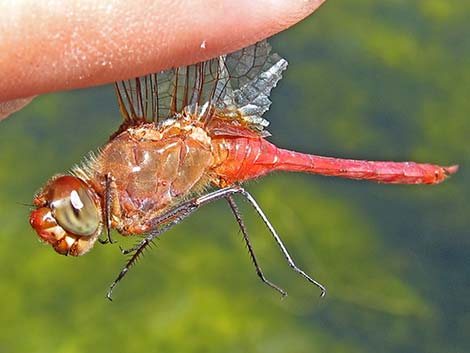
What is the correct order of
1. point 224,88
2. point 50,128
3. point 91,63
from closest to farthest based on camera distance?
point 91,63 → point 224,88 → point 50,128

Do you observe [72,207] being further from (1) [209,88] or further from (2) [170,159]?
(1) [209,88]

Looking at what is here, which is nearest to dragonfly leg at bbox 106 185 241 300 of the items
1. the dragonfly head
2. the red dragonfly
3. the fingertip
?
the red dragonfly

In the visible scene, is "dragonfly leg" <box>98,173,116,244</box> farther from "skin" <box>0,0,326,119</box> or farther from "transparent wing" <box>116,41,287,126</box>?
"skin" <box>0,0,326,119</box>

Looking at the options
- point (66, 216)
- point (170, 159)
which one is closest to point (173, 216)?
point (170, 159)

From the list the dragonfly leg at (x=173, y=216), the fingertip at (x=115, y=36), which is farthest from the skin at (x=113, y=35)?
the dragonfly leg at (x=173, y=216)

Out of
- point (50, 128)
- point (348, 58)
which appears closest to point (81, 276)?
point (50, 128)

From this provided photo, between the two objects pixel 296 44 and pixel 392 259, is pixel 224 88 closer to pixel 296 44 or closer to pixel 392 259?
pixel 392 259
